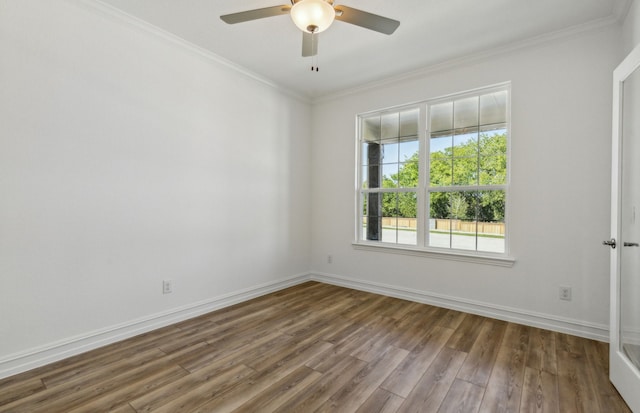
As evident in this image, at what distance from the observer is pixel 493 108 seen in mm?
3320

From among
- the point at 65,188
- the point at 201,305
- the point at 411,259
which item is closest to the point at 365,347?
the point at 411,259

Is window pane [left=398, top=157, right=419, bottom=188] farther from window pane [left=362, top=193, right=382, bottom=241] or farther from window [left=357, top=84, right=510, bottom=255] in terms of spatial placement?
window pane [left=362, top=193, right=382, bottom=241]

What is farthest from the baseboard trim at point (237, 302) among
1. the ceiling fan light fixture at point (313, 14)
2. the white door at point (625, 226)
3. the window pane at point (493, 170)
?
the ceiling fan light fixture at point (313, 14)

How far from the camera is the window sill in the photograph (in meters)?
3.16

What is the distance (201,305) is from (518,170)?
3591mm

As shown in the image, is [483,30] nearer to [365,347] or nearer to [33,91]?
[365,347]

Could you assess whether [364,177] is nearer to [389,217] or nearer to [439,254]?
[389,217]

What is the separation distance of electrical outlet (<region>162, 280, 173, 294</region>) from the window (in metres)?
2.47

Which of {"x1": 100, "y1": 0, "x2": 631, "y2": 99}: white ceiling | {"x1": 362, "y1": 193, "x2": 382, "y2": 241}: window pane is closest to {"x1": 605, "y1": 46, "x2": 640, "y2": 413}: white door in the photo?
{"x1": 100, "y1": 0, "x2": 631, "y2": 99}: white ceiling

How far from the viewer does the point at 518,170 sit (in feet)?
10.1

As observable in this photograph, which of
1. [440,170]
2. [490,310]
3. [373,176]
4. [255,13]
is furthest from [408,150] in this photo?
[255,13]

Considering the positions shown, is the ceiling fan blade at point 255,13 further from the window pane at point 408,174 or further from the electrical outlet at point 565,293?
the electrical outlet at point 565,293

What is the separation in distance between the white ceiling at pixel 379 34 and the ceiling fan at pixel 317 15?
0.55m

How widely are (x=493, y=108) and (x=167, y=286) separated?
3.89 m
